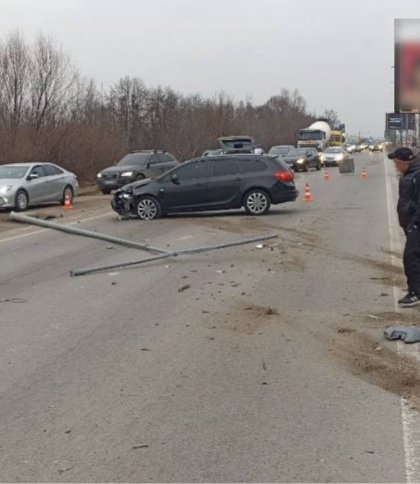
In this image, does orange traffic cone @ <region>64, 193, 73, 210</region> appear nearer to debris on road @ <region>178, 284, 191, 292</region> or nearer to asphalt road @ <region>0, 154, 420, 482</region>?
asphalt road @ <region>0, 154, 420, 482</region>

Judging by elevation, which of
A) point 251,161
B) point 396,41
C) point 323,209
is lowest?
point 323,209

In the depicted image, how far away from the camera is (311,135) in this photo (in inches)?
2539

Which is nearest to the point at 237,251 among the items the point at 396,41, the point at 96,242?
the point at 96,242

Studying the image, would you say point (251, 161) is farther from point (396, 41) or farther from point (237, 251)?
point (237, 251)

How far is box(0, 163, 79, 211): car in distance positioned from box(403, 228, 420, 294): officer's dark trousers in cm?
1489

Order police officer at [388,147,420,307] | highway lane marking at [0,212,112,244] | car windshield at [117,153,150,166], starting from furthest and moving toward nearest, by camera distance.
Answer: car windshield at [117,153,150,166] < highway lane marking at [0,212,112,244] < police officer at [388,147,420,307]

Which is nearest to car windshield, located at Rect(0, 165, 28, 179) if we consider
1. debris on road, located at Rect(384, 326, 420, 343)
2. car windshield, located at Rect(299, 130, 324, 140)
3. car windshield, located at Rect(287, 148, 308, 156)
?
debris on road, located at Rect(384, 326, 420, 343)

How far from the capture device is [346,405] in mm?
4766

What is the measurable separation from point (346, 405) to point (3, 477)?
232 centimetres

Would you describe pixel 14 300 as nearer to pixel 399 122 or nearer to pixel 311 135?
pixel 311 135

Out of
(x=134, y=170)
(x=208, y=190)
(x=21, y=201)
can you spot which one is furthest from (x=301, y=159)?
(x=208, y=190)

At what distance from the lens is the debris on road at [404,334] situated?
20.4ft

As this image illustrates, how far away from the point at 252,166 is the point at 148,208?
2951 millimetres

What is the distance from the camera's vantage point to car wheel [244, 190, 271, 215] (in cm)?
1802
